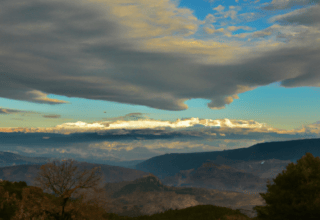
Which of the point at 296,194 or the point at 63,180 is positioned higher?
the point at 63,180

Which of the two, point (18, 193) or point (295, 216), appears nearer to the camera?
point (295, 216)

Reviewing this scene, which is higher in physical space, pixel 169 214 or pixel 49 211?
pixel 49 211

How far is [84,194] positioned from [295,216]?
33848mm

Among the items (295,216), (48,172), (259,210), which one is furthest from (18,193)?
(295,216)

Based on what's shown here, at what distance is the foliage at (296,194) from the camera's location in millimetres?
34625

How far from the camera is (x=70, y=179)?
46.1 metres

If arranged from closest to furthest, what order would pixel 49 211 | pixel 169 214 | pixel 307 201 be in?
pixel 307 201 → pixel 49 211 → pixel 169 214

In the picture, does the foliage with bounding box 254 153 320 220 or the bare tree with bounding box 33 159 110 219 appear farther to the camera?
the bare tree with bounding box 33 159 110 219

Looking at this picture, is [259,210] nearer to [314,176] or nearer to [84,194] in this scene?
[314,176]

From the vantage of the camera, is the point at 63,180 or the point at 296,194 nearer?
the point at 296,194

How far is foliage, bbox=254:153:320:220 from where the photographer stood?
1363 inches

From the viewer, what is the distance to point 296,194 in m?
36.3

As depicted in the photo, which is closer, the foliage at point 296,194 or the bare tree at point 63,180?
the foliage at point 296,194

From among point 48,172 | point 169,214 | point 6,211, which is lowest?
point 169,214
